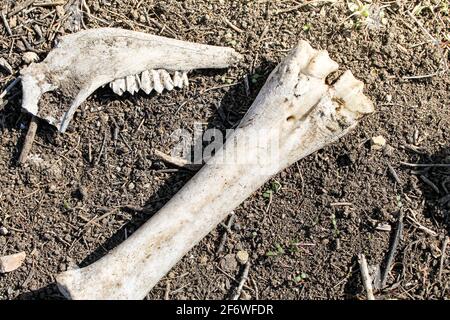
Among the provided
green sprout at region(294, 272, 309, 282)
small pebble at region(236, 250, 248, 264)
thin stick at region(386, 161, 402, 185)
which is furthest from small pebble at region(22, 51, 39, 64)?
thin stick at region(386, 161, 402, 185)

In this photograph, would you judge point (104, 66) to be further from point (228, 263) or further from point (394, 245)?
point (394, 245)

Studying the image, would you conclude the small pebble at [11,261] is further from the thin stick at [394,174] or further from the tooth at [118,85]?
the thin stick at [394,174]

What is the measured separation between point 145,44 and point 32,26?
2.21 ft

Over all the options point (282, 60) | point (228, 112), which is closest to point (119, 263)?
point (228, 112)

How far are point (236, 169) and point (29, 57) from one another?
1328mm

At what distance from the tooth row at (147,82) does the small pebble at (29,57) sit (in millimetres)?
448

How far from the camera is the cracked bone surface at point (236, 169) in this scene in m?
2.79

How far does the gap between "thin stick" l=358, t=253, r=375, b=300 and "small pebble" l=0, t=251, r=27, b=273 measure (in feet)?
5.90

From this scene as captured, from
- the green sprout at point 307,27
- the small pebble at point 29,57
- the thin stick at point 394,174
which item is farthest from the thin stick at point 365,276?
the small pebble at point 29,57

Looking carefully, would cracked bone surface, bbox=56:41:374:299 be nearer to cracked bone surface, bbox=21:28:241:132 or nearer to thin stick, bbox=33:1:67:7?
cracked bone surface, bbox=21:28:241:132

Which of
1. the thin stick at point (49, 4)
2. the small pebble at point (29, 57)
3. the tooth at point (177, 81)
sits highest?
the thin stick at point (49, 4)

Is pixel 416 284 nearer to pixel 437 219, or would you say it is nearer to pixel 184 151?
pixel 437 219

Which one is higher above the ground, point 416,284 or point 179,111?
point 179,111

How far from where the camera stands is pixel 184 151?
3158 millimetres
